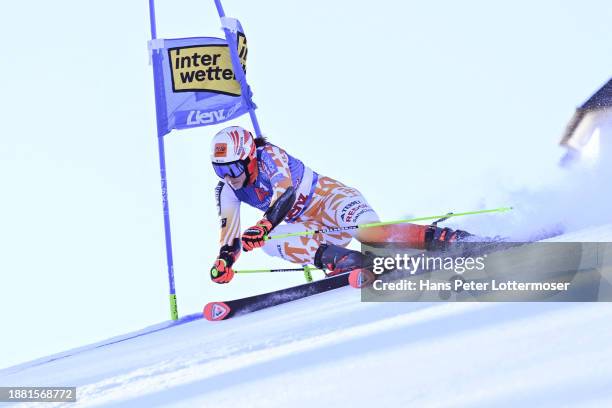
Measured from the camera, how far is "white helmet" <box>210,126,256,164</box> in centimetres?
574

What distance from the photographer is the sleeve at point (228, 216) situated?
20.2 ft

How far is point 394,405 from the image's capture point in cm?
201

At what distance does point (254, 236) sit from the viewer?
217 inches

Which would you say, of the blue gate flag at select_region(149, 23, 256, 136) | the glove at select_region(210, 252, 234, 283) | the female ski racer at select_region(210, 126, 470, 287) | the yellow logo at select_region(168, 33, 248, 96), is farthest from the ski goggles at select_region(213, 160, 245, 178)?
the yellow logo at select_region(168, 33, 248, 96)

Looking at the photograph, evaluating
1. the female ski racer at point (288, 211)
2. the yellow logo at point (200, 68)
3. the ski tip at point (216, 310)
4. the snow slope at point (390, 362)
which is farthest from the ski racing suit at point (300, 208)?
the snow slope at point (390, 362)

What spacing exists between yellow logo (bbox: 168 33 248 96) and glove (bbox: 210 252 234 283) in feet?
6.81

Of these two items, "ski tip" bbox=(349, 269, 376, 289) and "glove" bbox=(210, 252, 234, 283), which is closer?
"ski tip" bbox=(349, 269, 376, 289)

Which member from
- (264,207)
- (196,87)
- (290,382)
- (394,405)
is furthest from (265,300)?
(394,405)

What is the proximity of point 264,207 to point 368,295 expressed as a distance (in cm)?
206

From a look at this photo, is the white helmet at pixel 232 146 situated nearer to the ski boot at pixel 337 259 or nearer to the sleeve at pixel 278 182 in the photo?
the sleeve at pixel 278 182

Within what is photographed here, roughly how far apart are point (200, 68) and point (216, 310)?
279cm

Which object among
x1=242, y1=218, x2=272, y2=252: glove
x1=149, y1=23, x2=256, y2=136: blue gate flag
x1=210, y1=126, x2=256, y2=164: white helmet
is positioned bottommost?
x1=242, y1=218, x2=272, y2=252: glove

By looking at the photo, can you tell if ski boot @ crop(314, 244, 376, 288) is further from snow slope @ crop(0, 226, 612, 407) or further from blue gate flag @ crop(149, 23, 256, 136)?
blue gate flag @ crop(149, 23, 256, 136)

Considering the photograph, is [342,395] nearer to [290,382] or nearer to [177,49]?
[290,382]
